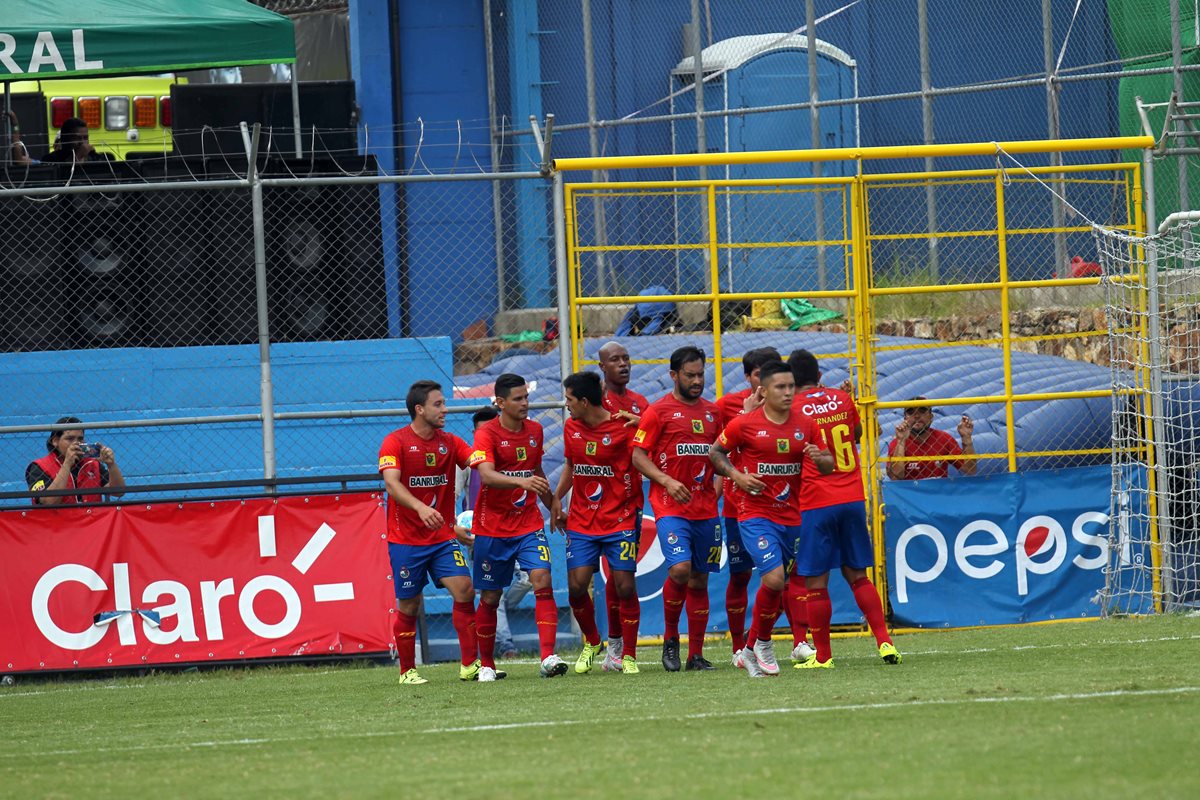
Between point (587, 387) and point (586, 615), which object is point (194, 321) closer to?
point (587, 387)

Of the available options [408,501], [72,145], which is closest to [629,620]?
[408,501]

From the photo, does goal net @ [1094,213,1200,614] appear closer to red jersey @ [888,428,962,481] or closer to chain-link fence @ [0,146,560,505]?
red jersey @ [888,428,962,481]

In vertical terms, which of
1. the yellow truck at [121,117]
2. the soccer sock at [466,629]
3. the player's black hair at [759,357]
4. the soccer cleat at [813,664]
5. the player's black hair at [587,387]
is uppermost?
the yellow truck at [121,117]

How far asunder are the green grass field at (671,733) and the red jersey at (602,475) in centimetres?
106

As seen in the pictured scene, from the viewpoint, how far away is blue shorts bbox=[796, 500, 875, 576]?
33.4 feet

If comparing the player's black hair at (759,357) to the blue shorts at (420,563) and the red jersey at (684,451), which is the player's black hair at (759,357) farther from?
the blue shorts at (420,563)

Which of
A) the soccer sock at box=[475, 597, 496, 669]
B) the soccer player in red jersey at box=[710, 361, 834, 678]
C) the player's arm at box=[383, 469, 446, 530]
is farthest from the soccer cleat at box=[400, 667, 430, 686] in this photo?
the soccer player in red jersey at box=[710, 361, 834, 678]

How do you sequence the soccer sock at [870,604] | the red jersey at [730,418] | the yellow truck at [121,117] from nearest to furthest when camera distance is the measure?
the soccer sock at [870,604] < the red jersey at [730,418] < the yellow truck at [121,117]

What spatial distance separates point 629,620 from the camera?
35.4 feet

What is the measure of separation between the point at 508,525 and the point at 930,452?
4.48 m

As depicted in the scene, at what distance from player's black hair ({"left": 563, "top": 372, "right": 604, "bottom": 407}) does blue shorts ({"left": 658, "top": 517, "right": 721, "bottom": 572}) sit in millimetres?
925

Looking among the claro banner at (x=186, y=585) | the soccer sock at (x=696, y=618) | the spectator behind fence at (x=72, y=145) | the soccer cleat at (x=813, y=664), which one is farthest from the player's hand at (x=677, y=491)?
the spectator behind fence at (x=72, y=145)

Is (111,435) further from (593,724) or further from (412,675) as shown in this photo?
(593,724)

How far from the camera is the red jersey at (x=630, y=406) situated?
35.9 feet
